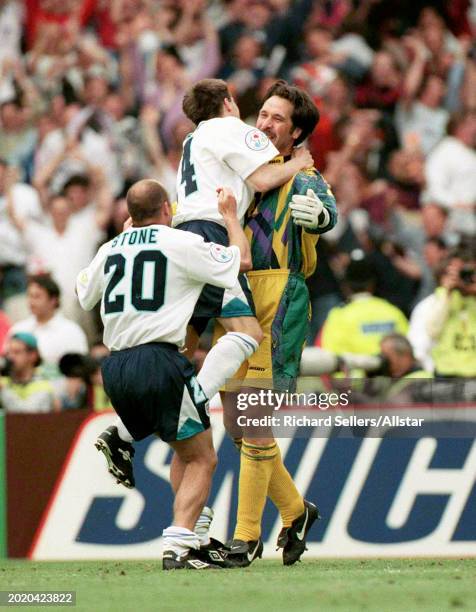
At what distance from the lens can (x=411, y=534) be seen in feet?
33.3

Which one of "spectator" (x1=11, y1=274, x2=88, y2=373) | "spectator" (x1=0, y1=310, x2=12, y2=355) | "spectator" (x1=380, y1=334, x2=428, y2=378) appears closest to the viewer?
"spectator" (x1=380, y1=334, x2=428, y2=378)

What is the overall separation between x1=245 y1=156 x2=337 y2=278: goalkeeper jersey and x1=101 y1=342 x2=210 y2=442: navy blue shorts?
913 millimetres

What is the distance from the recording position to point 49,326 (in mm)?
12133

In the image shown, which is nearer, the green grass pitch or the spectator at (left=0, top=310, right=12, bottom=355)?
the green grass pitch

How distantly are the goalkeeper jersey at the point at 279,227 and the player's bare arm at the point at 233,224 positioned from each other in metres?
0.41

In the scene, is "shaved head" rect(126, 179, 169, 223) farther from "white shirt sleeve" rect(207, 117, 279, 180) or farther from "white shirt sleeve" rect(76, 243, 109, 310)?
"white shirt sleeve" rect(207, 117, 279, 180)

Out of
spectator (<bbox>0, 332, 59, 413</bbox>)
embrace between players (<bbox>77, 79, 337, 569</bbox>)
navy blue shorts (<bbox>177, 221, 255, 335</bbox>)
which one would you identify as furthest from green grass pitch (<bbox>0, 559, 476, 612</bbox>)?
spectator (<bbox>0, 332, 59, 413</bbox>)

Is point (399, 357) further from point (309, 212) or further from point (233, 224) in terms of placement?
point (233, 224)

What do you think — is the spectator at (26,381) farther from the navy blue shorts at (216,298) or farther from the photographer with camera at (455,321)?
the navy blue shorts at (216,298)

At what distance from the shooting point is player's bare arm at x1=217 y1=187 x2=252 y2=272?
754 cm

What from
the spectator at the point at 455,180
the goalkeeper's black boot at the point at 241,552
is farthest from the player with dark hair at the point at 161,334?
the spectator at the point at 455,180

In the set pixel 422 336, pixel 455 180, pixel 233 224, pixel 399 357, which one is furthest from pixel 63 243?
pixel 233 224

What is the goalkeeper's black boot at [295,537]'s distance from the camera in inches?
319

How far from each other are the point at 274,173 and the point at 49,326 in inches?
185
